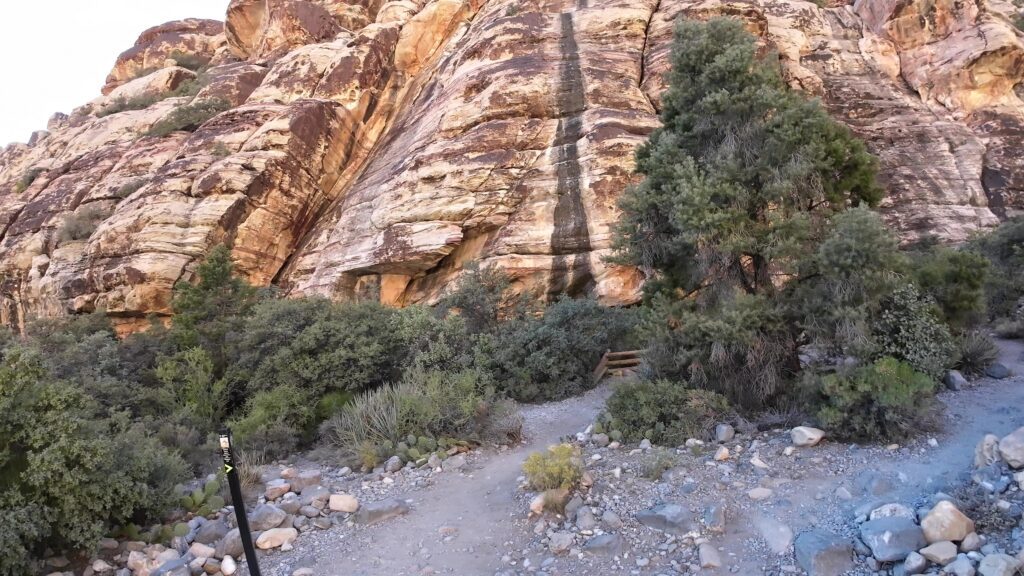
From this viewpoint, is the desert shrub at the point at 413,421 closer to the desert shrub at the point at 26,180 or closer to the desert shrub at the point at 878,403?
the desert shrub at the point at 878,403

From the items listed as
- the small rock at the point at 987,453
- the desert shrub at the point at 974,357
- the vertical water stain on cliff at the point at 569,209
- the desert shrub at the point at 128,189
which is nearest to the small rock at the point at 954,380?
the desert shrub at the point at 974,357

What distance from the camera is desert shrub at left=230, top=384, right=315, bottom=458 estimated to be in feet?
31.0

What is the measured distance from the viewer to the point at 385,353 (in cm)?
1245

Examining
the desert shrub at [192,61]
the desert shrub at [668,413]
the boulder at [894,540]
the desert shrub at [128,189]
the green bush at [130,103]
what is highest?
the desert shrub at [192,61]

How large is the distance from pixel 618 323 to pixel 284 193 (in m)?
14.3

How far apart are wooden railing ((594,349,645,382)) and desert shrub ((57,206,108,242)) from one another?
66.1 feet

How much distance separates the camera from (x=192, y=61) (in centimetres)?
4162

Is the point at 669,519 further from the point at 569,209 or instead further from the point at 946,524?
the point at 569,209

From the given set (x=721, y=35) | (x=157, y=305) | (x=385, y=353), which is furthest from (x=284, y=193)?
(x=721, y=35)

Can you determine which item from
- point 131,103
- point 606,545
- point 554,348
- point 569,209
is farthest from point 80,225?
point 606,545

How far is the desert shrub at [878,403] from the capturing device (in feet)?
21.6

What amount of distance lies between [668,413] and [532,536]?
3.19 meters

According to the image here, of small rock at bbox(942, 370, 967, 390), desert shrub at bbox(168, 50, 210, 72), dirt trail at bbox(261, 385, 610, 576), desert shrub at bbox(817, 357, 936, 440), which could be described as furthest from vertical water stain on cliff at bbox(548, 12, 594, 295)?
desert shrub at bbox(168, 50, 210, 72)

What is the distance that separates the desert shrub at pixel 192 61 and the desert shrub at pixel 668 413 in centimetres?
4301
